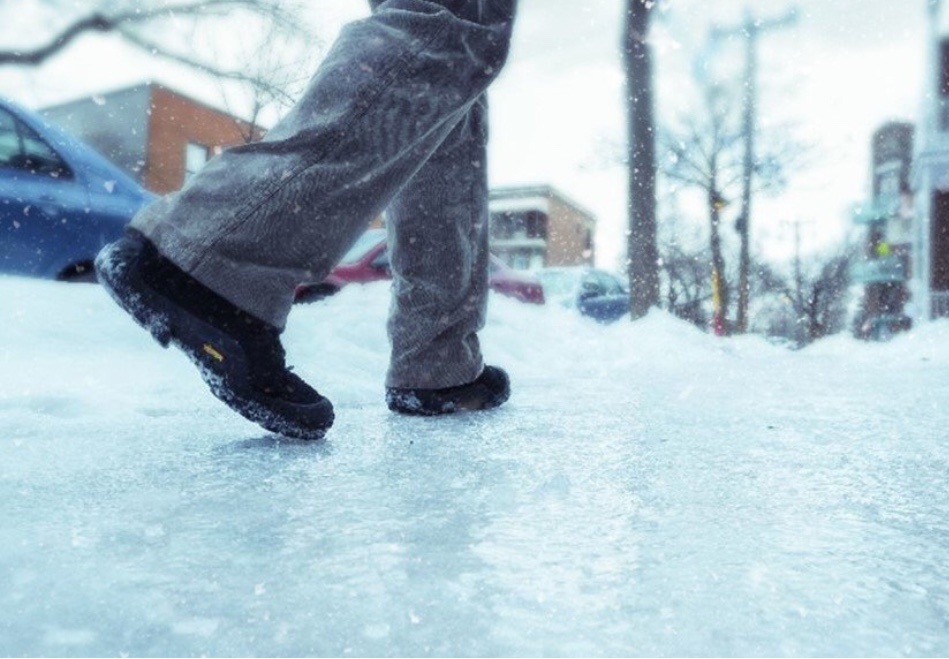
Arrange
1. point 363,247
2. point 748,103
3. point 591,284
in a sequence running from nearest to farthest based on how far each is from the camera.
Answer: point 363,247
point 591,284
point 748,103

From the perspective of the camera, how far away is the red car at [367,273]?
5.31m

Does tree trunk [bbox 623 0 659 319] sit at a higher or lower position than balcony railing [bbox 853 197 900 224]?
lower

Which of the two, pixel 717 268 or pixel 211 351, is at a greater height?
pixel 717 268

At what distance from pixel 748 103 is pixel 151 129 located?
16.7m

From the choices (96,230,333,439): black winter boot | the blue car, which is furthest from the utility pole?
(96,230,333,439): black winter boot

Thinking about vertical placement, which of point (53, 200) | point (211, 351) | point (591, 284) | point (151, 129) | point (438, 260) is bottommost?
point (211, 351)

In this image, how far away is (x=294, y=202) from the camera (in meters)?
1.03

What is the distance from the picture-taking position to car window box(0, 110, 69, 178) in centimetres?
332

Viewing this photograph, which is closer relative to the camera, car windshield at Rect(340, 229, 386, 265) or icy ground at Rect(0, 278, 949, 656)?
icy ground at Rect(0, 278, 949, 656)

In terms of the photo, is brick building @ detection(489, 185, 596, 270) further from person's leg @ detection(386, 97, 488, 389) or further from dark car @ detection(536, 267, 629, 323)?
person's leg @ detection(386, 97, 488, 389)

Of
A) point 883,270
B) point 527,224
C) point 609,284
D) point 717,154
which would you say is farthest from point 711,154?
point 527,224

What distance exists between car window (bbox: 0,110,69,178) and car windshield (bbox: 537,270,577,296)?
845 cm

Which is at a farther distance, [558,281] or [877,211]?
[877,211]

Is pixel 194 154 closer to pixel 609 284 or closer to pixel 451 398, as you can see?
pixel 609 284
